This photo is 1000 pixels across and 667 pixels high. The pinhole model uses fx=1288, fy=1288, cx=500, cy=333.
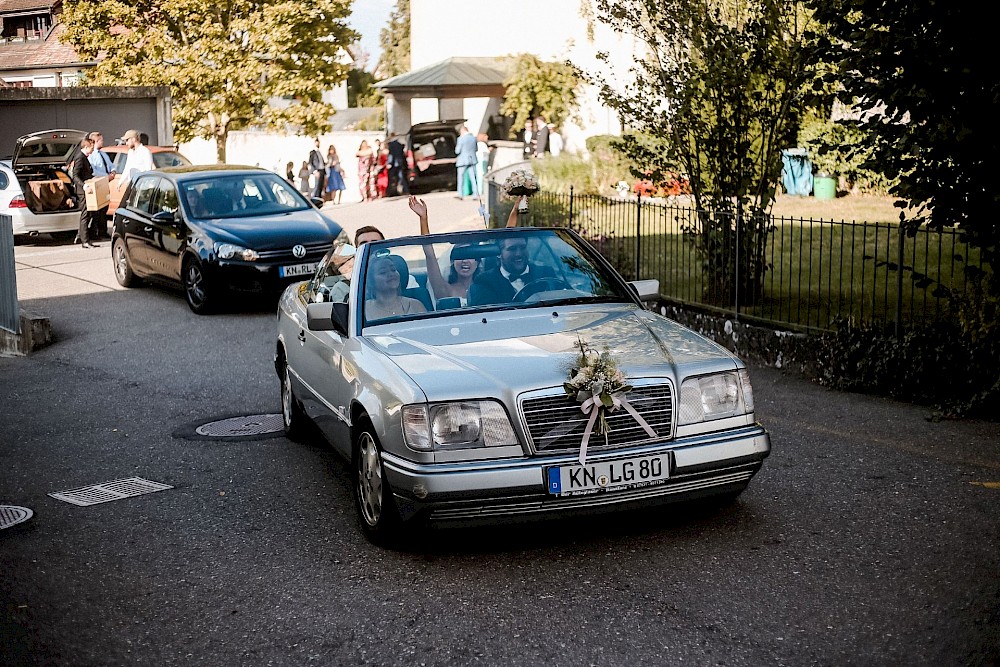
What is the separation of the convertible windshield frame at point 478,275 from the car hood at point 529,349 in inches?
7.1

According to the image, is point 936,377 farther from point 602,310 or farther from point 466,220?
point 466,220

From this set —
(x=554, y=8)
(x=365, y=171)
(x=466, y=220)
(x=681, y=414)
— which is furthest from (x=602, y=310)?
(x=554, y=8)

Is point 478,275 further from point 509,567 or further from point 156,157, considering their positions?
point 156,157

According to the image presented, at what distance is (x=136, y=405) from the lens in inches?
399

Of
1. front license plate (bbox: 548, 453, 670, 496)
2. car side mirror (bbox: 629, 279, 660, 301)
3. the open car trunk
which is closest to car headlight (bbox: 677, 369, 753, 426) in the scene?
front license plate (bbox: 548, 453, 670, 496)

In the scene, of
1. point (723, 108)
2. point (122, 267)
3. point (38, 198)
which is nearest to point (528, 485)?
point (723, 108)

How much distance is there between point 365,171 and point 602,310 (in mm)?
30864

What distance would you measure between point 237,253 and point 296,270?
0.69m

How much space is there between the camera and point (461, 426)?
5.69 meters

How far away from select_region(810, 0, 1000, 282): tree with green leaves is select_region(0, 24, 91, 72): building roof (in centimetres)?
5927

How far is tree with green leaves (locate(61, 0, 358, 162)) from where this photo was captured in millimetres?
37562

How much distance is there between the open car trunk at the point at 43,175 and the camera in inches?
960

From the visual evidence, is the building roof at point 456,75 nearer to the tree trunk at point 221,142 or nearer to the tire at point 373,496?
the tree trunk at point 221,142

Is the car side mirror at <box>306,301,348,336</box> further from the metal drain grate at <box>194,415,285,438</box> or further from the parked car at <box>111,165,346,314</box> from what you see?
the parked car at <box>111,165,346,314</box>
